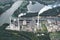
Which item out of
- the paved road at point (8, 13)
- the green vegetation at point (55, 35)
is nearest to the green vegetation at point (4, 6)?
the paved road at point (8, 13)

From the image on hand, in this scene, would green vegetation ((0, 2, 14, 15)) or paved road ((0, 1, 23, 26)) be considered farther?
green vegetation ((0, 2, 14, 15))

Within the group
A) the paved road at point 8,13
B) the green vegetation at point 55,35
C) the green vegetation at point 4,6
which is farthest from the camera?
the green vegetation at point 4,6

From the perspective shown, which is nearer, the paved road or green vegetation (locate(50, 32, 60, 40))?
green vegetation (locate(50, 32, 60, 40))

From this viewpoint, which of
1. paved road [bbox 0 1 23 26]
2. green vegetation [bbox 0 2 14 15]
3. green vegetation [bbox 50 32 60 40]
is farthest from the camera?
green vegetation [bbox 0 2 14 15]

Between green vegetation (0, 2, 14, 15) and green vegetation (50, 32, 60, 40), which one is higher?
green vegetation (0, 2, 14, 15)

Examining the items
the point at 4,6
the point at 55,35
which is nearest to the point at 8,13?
the point at 4,6

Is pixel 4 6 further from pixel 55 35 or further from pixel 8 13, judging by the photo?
pixel 55 35

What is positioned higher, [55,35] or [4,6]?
[4,6]

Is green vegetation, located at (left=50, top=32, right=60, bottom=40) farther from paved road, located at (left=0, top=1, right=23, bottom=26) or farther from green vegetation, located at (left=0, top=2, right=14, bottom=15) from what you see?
green vegetation, located at (left=0, top=2, right=14, bottom=15)

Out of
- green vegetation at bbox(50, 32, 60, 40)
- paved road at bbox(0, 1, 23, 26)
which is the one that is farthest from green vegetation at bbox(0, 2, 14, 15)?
green vegetation at bbox(50, 32, 60, 40)

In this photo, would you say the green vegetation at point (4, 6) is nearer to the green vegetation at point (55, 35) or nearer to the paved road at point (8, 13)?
the paved road at point (8, 13)

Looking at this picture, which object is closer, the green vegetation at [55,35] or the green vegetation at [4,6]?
the green vegetation at [55,35]

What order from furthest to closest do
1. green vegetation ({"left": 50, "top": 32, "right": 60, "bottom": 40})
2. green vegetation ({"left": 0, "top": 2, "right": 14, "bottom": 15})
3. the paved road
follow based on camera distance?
1. green vegetation ({"left": 0, "top": 2, "right": 14, "bottom": 15})
2. the paved road
3. green vegetation ({"left": 50, "top": 32, "right": 60, "bottom": 40})
